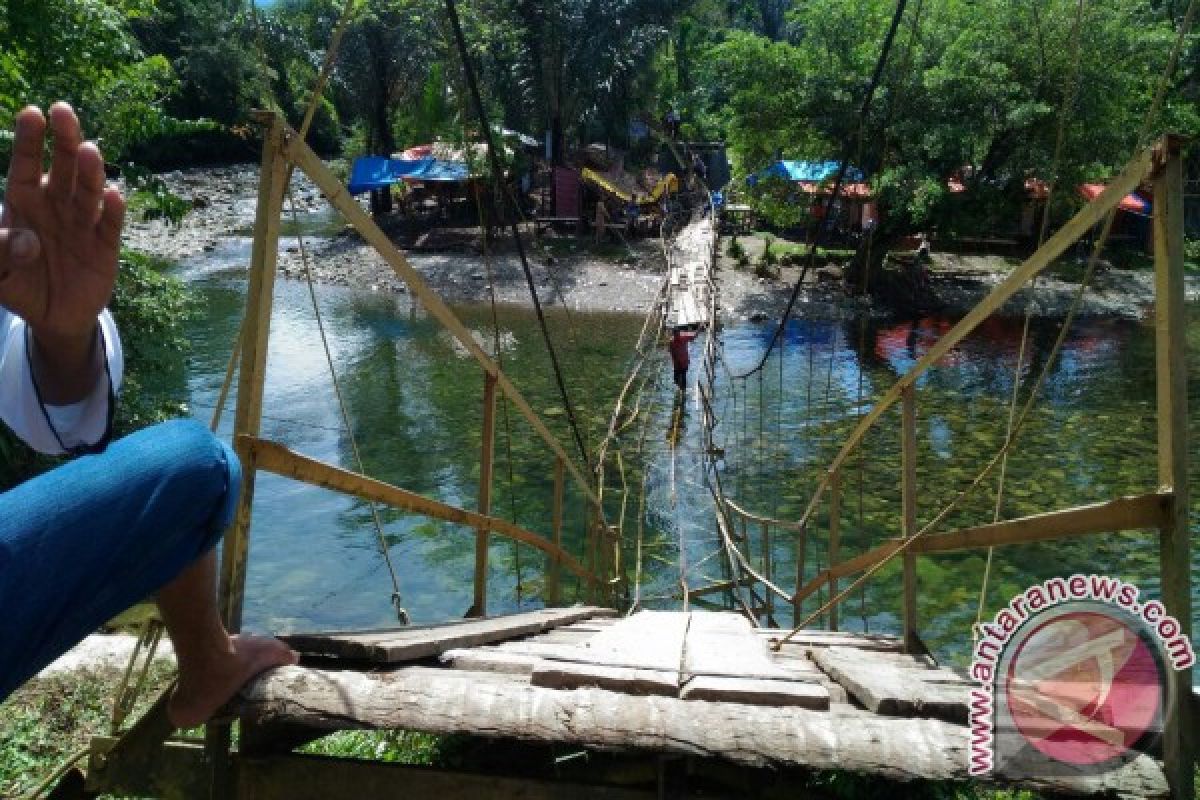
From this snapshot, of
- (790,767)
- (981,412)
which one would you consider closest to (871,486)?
(981,412)

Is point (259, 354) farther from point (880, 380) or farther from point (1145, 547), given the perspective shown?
point (880, 380)

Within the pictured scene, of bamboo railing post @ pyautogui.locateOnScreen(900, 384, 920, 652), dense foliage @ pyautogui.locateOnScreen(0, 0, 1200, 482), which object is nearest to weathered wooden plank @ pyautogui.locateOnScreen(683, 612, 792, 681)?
bamboo railing post @ pyautogui.locateOnScreen(900, 384, 920, 652)

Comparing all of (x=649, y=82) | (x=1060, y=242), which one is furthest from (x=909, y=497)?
(x=649, y=82)

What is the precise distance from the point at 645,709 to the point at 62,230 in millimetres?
1147

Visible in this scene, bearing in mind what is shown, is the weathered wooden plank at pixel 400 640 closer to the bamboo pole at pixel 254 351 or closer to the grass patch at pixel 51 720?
the bamboo pole at pixel 254 351

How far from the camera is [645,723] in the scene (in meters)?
1.51

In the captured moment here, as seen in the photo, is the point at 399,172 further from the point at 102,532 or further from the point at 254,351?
the point at 102,532

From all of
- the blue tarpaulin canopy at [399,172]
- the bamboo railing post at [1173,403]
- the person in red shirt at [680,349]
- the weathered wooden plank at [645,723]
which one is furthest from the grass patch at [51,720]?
the blue tarpaulin canopy at [399,172]

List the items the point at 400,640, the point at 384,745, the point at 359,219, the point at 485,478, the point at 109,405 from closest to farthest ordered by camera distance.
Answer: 1. the point at 109,405
2. the point at 400,640
3. the point at 359,219
4. the point at 384,745
5. the point at 485,478

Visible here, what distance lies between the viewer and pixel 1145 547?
30.6 feet

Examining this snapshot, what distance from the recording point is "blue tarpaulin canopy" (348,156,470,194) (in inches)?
995

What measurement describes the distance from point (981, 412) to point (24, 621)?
15.1 metres

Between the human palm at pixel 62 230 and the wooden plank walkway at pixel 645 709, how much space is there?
2.26 feet

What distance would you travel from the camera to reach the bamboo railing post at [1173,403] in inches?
62.0
